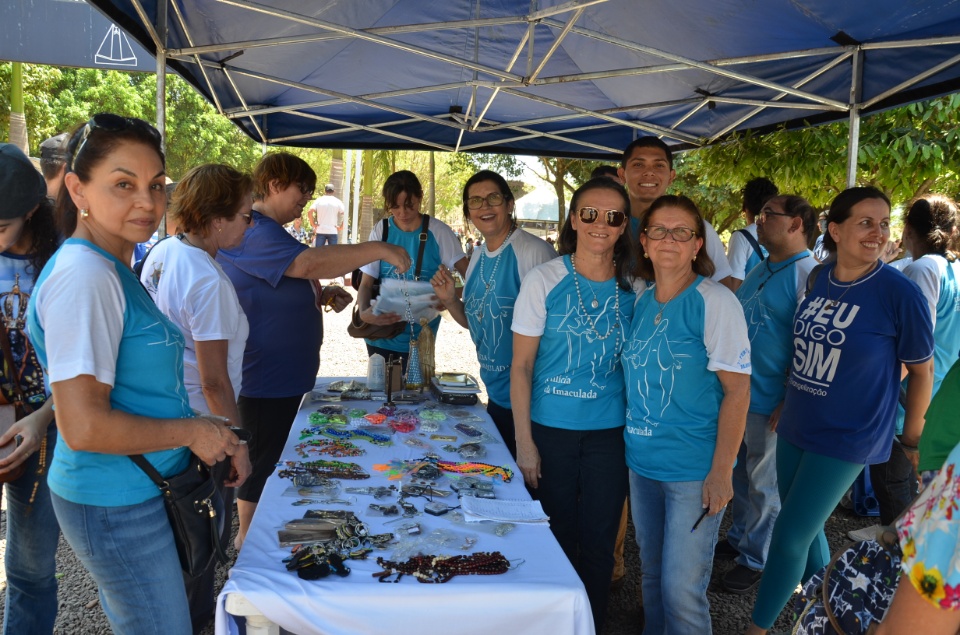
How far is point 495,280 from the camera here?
2.98 m

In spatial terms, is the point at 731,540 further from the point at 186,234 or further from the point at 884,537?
the point at 186,234

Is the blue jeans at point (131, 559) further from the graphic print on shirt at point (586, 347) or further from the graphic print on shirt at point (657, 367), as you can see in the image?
the graphic print on shirt at point (657, 367)

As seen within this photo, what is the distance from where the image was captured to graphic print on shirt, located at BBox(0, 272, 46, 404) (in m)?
2.02

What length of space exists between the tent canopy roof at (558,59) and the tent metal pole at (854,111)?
2cm

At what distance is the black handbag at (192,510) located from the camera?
1539 millimetres

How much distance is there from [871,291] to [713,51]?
1.98 metres

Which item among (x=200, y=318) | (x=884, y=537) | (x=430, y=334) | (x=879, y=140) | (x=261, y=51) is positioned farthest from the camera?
(x=879, y=140)

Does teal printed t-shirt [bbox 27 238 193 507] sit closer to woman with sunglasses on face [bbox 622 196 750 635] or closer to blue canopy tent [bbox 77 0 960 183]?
woman with sunglasses on face [bbox 622 196 750 635]

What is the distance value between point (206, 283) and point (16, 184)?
23.6 inches

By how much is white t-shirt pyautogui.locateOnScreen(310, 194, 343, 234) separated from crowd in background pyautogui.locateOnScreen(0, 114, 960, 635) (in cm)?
980

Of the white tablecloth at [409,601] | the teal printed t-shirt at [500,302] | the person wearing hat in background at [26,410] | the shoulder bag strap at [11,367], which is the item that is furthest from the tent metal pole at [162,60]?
the white tablecloth at [409,601]

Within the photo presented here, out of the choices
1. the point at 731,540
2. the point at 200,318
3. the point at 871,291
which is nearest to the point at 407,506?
the point at 200,318

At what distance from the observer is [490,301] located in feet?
9.73

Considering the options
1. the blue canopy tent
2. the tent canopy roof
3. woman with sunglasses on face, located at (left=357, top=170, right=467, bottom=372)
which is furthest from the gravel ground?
the tent canopy roof
